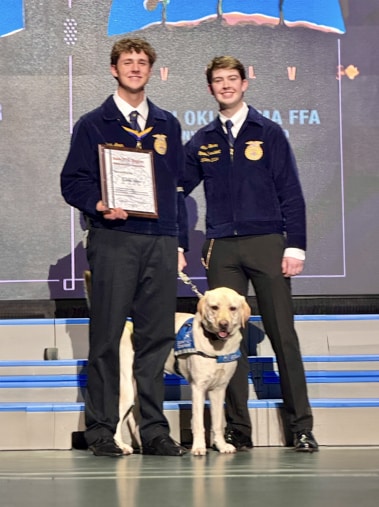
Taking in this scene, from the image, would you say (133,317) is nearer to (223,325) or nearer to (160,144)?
(223,325)

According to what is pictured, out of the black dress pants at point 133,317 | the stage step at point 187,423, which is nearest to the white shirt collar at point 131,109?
the black dress pants at point 133,317

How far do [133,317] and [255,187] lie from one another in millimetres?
841

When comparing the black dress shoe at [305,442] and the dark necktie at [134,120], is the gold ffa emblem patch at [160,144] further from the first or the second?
the black dress shoe at [305,442]

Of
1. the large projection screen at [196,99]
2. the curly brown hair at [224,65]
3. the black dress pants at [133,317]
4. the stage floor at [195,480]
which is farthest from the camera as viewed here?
the large projection screen at [196,99]

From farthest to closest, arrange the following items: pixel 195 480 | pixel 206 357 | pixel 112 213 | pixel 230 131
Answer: pixel 230 131 → pixel 206 357 → pixel 112 213 → pixel 195 480

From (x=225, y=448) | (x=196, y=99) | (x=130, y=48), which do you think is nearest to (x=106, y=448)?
(x=225, y=448)

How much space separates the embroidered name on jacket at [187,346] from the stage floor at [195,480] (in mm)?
422

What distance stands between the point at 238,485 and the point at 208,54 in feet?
13.8

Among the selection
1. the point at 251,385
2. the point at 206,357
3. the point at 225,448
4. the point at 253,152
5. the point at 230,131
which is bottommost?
the point at 225,448

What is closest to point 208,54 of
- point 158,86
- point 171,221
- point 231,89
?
point 158,86

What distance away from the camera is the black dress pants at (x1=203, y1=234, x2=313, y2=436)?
199 inches

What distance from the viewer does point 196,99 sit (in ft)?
23.8

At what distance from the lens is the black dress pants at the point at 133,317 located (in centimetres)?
480

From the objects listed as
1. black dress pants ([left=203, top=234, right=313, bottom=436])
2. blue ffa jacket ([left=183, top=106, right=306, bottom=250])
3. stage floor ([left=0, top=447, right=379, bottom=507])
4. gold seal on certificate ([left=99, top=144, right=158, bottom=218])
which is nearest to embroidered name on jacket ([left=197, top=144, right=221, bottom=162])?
blue ffa jacket ([left=183, top=106, right=306, bottom=250])
